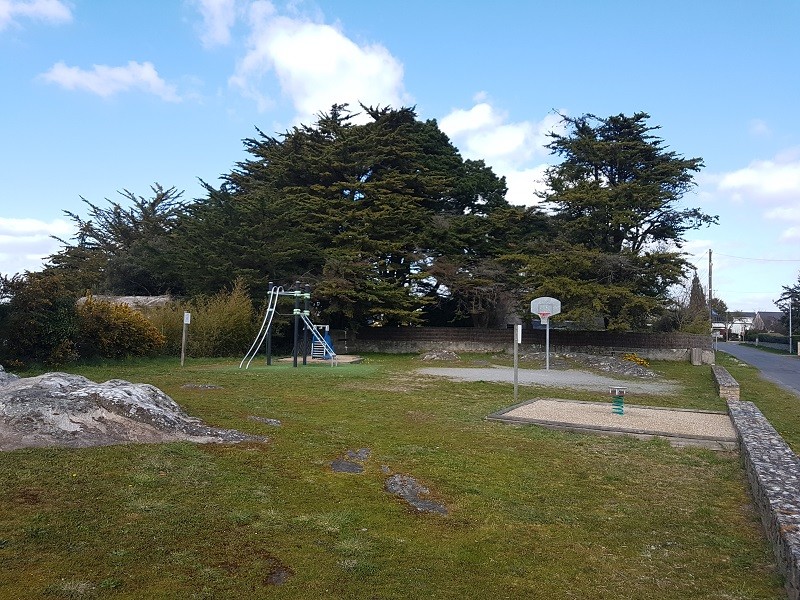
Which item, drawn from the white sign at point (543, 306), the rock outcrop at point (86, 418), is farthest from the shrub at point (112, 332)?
the white sign at point (543, 306)

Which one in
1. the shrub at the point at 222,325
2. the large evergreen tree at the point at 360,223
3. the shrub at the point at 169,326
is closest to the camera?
the shrub at the point at 169,326

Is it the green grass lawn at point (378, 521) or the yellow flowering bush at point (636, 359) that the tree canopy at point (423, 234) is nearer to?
the yellow flowering bush at point (636, 359)

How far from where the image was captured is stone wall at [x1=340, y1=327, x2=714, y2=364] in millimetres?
25062

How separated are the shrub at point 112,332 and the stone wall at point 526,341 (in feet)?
33.8

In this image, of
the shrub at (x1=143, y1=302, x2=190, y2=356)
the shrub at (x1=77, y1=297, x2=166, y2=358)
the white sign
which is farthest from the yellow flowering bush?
the shrub at (x1=77, y1=297, x2=166, y2=358)

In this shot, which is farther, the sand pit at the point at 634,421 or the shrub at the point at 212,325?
the shrub at the point at 212,325

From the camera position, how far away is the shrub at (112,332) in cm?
1736

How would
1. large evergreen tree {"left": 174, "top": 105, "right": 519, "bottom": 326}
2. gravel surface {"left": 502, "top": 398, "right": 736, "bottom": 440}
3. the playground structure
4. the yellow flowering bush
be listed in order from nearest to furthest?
1. gravel surface {"left": 502, "top": 398, "right": 736, "bottom": 440}
2. the playground structure
3. the yellow flowering bush
4. large evergreen tree {"left": 174, "top": 105, "right": 519, "bottom": 326}

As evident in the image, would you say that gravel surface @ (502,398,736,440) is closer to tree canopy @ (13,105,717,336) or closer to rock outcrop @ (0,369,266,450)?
rock outcrop @ (0,369,266,450)

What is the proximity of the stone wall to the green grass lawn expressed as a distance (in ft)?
62.8

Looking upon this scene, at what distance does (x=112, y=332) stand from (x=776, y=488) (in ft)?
57.9

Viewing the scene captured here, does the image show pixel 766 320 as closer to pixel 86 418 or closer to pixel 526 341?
pixel 526 341

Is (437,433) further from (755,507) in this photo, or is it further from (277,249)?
(277,249)

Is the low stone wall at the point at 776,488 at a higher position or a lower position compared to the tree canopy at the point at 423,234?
lower
